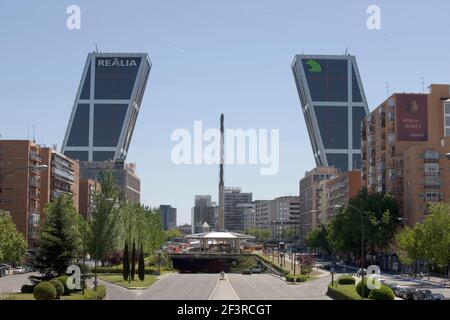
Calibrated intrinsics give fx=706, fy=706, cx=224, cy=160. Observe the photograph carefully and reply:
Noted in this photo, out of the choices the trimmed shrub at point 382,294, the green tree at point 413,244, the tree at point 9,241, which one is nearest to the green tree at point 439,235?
the green tree at point 413,244

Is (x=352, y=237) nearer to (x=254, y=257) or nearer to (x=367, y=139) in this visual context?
(x=367, y=139)

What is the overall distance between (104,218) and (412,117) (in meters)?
61.4

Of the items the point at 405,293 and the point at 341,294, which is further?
the point at 405,293

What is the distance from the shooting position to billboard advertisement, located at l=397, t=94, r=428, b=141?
117 m

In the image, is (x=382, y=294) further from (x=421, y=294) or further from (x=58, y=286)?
(x=58, y=286)

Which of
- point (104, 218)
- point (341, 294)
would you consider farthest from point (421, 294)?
point (104, 218)

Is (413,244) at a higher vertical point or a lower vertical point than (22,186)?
lower

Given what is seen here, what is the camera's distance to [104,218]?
3063 inches

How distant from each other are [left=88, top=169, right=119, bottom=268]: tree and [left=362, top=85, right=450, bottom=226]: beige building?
4968 centimetres

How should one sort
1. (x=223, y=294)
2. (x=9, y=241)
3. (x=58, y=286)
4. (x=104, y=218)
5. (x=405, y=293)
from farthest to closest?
(x=9, y=241), (x=104, y=218), (x=223, y=294), (x=405, y=293), (x=58, y=286)
